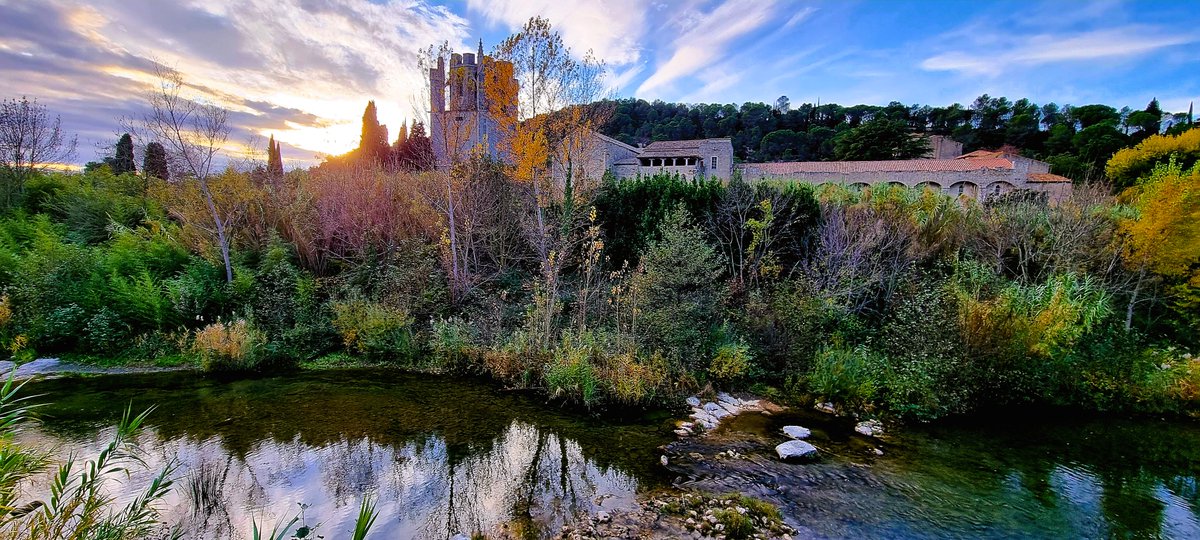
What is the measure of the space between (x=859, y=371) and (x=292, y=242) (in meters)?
14.0

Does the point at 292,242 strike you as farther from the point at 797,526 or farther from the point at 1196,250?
the point at 1196,250

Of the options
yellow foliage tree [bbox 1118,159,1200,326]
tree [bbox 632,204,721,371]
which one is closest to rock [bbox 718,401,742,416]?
tree [bbox 632,204,721,371]

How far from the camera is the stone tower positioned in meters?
12.6

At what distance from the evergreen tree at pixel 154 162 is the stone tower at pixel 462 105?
20.8ft

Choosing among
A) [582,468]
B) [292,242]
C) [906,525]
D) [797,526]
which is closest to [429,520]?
[582,468]

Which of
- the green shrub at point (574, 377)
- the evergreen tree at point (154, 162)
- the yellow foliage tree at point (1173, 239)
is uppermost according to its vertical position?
the evergreen tree at point (154, 162)

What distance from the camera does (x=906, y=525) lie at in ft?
18.1

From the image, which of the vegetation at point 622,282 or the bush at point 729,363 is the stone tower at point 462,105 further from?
the bush at point 729,363

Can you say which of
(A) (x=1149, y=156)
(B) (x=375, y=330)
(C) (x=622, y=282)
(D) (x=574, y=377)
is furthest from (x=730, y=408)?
(A) (x=1149, y=156)

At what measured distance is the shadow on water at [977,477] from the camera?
18.4 feet

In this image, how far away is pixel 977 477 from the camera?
657 cm

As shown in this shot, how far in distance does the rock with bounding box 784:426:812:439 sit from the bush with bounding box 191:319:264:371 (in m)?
10.2

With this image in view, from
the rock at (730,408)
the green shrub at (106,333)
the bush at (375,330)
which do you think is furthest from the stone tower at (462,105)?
the rock at (730,408)

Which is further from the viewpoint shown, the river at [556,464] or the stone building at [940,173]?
the stone building at [940,173]
